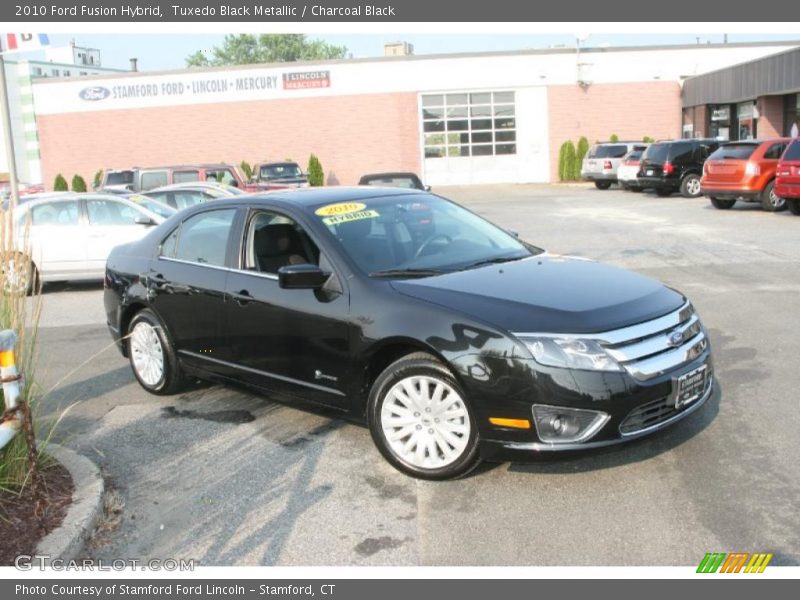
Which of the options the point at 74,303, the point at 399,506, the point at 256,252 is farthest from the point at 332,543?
the point at 74,303

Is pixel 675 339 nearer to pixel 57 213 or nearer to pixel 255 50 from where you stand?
pixel 57 213

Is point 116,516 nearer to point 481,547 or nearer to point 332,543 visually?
point 332,543

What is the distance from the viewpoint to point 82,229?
42.0ft

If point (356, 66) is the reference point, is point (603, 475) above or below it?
below

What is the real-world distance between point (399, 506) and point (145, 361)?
3.14 metres

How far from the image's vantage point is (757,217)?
708 inches

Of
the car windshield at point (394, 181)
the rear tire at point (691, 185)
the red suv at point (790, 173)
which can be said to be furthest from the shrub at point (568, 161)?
the car windshield at point (394, 181)

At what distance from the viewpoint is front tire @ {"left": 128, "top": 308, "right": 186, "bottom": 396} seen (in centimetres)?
650

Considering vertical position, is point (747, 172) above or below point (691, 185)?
above

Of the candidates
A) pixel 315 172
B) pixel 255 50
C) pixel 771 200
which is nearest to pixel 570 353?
pixel 771 200

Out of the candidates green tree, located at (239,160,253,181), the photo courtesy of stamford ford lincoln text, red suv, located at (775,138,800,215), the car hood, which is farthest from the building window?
the car hood

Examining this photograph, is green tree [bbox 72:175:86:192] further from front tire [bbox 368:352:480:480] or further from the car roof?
front tire [bbox 368:352:480:480]

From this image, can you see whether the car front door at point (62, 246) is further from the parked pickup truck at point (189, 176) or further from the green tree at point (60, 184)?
the green tree at point (60, 184)

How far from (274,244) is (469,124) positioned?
37.5m
